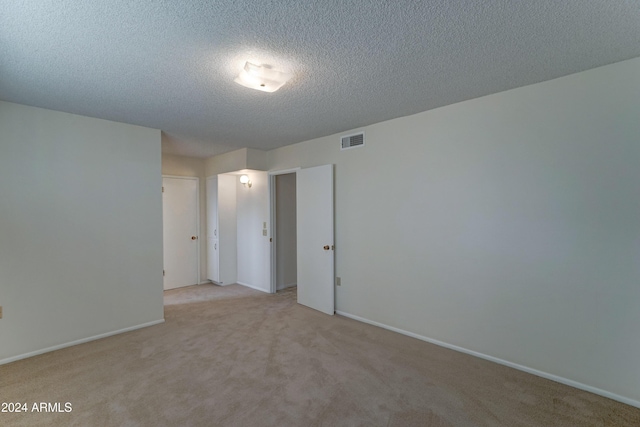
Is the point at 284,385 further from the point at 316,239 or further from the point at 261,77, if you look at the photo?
the point at 261,77

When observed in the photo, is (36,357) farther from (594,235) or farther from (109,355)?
(594,235)

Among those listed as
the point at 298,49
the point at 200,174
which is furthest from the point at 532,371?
the point at 200,174

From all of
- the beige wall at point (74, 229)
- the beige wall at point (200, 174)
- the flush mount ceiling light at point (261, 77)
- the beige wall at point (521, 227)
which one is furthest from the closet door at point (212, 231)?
the flush mount ceiling light at point (261, 77)

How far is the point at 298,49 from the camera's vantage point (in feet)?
6.47

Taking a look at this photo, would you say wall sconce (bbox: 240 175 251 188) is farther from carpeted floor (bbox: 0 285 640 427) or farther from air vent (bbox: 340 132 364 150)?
carpeted floor (bbox: 0 285 640 427)

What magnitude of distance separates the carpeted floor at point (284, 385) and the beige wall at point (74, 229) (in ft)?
1.07

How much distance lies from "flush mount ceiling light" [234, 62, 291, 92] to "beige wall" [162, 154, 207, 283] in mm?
3748

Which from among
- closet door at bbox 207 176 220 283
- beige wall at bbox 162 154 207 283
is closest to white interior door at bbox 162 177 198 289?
beige wall at bbox 162 154 207 283

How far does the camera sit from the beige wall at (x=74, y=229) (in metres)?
2.88

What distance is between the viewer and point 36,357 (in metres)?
2.90

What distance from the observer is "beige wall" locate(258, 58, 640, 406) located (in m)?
2.19

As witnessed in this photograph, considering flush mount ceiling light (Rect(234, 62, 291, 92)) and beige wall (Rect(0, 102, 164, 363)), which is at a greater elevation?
flush mount ceiling light (Rect(234, 62, 291, 92))

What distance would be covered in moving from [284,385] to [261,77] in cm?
245

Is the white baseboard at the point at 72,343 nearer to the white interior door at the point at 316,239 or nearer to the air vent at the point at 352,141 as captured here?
the white interior door at the point at 316,239
